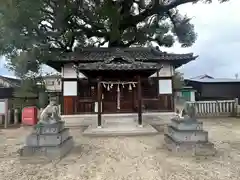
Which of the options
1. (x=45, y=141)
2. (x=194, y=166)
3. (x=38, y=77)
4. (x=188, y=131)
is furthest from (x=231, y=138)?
(x=38, y=77)

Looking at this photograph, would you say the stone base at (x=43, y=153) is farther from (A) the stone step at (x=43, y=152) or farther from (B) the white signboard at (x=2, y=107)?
(B) the white signboard at (x=2, y=107)

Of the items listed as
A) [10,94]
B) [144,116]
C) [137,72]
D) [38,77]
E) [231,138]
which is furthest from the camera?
[10,94]

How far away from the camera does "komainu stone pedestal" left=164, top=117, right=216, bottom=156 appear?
6250mm

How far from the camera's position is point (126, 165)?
17.6 feet

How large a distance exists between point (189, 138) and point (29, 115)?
32.6 feet

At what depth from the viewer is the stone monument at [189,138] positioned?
625 cm

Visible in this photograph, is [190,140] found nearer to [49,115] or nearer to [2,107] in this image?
[49,115]

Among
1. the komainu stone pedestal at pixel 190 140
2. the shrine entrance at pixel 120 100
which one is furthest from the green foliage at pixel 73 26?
the komainu stone pedestal at pixel 190 140

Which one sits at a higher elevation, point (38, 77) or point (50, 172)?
point (38, 77)

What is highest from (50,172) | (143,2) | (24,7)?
(143,2)

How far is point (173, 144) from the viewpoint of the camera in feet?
21.6

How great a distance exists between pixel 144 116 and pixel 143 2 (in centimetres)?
795

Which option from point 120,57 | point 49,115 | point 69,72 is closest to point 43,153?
point 49,115

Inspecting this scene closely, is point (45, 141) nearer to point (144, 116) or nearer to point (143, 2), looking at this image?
point (144, 116)
